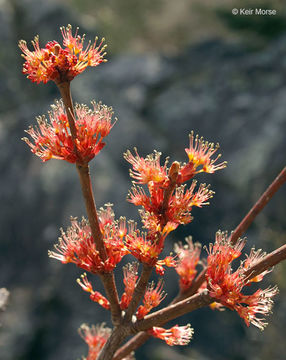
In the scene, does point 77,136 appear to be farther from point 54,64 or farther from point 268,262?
point 268,262

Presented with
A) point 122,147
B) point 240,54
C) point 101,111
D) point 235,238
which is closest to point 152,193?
point 101,111

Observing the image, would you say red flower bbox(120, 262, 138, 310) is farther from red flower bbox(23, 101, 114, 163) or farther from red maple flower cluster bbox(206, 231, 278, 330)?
red flower bbox(23, 101, 114, 163)

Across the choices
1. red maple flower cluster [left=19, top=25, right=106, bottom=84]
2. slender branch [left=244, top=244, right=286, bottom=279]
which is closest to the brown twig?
slender branch [left=244, top=244, right=286, bottom=279]

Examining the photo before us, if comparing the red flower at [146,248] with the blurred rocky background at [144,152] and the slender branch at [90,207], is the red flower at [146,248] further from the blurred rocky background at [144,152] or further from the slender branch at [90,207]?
the blurred rocky background at [144,152]

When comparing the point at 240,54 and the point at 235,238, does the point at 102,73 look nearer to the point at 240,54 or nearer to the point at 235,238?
the point at 240,54

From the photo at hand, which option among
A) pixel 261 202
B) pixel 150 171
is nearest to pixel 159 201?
pixel 150 171
